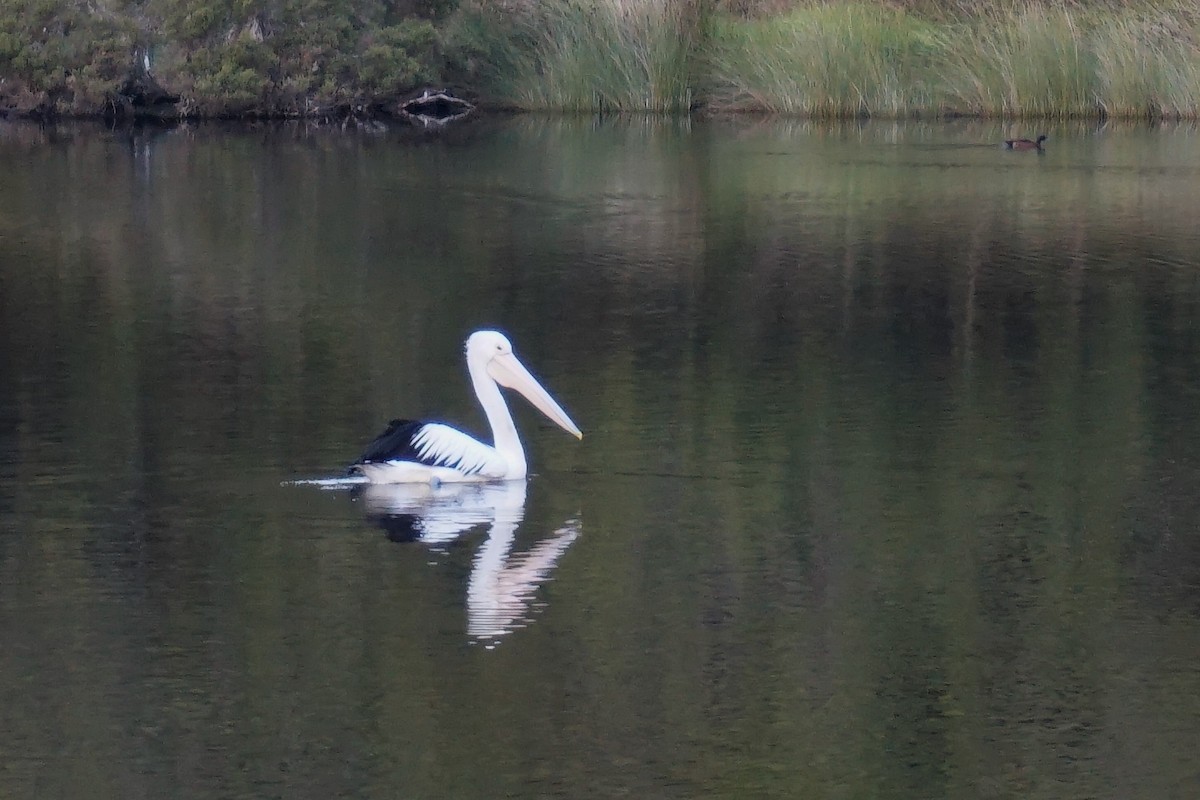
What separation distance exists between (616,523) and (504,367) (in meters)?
1.39

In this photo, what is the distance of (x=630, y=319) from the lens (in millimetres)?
11047

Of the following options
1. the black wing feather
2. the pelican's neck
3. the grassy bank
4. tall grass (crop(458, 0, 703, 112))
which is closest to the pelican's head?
the pelican's neck

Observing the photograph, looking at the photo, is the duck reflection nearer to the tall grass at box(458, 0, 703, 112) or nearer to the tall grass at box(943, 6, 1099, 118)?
the tall grass at box(943, 6, 1099, 118)

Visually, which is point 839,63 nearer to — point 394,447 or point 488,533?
point 394,447

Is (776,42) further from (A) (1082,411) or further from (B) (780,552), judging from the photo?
(B) (780,552)

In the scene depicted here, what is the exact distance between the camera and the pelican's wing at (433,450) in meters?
7.18

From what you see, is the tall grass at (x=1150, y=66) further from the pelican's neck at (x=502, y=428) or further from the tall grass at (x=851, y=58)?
the pelican's neck at (x=502, y=428)

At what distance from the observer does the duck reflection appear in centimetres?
584

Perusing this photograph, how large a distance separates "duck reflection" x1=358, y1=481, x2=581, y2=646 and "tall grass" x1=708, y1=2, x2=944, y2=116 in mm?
16952

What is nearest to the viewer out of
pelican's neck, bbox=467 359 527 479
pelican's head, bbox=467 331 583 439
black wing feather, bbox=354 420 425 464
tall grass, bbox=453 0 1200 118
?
black wing feather, bbox=354 420 425 464

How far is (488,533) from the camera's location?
6.73 metres

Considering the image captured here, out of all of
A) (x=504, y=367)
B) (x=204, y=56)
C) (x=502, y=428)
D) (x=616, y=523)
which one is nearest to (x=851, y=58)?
(x=204, y=56)

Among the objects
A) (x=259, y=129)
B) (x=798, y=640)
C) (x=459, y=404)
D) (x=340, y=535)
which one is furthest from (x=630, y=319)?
(x=259, y=129)

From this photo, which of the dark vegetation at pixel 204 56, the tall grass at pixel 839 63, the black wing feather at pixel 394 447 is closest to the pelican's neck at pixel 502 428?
the black wing feather at pixel 394 447
